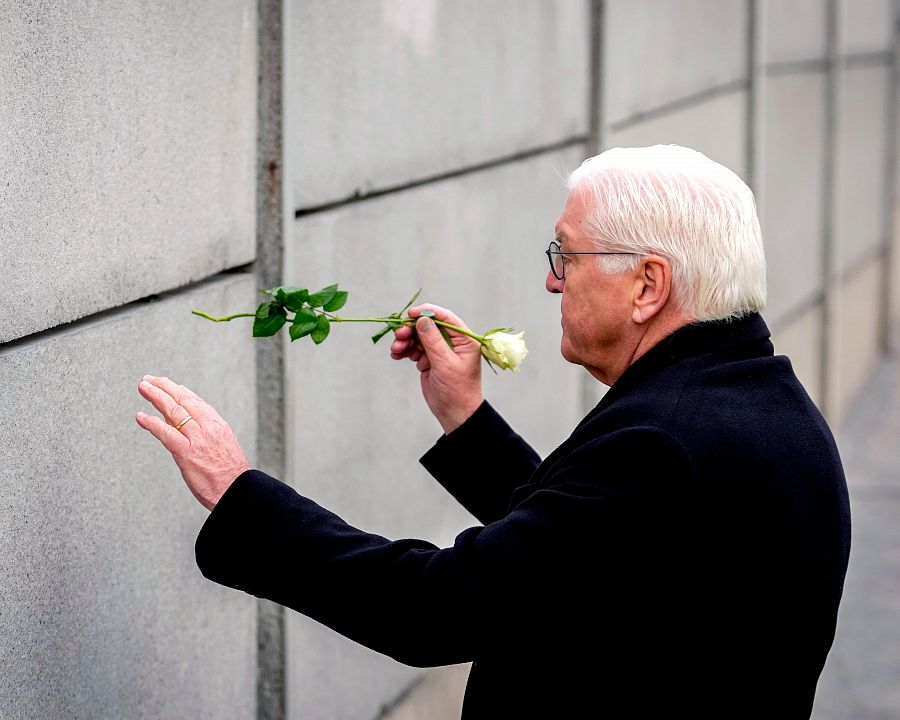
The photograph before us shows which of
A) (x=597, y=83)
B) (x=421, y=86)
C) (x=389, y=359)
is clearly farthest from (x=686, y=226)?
(x=597, y=83)

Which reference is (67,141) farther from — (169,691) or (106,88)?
(169,691)

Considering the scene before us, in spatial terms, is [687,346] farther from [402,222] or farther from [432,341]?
[402,222]

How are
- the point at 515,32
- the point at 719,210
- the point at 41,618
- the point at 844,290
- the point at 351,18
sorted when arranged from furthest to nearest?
the point at 844,290 → the point at 515,32 → the point at 351,18 → the point at 41,618 → the point at 719,210

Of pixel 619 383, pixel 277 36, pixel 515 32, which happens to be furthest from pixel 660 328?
pixel 515 32

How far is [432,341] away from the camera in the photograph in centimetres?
264

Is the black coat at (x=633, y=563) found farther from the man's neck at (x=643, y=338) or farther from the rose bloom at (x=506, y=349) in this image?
the rose bloom at (x=506, y=349)

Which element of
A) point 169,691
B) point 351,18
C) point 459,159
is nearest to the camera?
point 169,691

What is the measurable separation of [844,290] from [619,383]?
871cm

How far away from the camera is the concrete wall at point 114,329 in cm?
224

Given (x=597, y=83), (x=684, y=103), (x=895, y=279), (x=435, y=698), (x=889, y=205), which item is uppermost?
(x=597, y=83)

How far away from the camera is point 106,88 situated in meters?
2.43

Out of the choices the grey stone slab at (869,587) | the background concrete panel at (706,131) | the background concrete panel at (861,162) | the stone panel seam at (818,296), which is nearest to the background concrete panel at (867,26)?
the background concrete panel at (861,162)

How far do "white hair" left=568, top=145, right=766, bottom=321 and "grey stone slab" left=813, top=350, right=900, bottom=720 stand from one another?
349cm

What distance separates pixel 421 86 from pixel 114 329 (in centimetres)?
156
